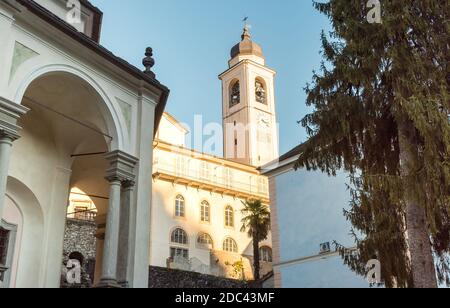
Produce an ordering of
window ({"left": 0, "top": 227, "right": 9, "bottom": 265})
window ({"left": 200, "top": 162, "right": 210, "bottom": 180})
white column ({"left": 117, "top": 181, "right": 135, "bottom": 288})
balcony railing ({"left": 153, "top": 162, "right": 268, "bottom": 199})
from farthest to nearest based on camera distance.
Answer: window ({"left": 200, "top": 162, "right": 210, "bottom": 180})
balcony railing ({"left": 153, "top": 162, "right": 268, "bottom": 199})
window ({"left": 0, "top": 227, "right": 9, "bottom": 265})
white column ({"left": 117, "top": 181, "right": 135, "bottom": 288})

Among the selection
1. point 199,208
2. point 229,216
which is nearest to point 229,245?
point 229,216

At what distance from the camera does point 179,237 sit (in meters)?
40.6

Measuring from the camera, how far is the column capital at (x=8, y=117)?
891 cm

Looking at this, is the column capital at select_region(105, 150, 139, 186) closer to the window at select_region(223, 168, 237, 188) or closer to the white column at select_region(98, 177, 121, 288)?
the white column at select_region(98, 177, 121, 288)

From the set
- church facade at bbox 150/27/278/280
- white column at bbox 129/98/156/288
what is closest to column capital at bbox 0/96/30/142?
white column at bbox 129/98/156/288

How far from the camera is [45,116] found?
13188 millimetres

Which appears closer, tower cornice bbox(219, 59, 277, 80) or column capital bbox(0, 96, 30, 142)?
column capital bbox(0, 96, 30, 142)

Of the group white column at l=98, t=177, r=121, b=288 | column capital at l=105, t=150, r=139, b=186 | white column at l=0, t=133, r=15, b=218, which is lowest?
white column at l=98, t=177, r=121, b=288

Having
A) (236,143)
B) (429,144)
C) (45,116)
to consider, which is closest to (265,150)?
(236,143)

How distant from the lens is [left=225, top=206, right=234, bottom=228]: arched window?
44.3 meters

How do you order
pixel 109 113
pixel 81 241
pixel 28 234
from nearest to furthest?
pixel 109 113 → pixel 28 234 → pixel 81 241

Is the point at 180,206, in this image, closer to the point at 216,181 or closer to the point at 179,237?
the point at 179,237

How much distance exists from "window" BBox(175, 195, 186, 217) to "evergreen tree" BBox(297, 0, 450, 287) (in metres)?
30.6

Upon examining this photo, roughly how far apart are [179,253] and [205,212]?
4.38 metres
